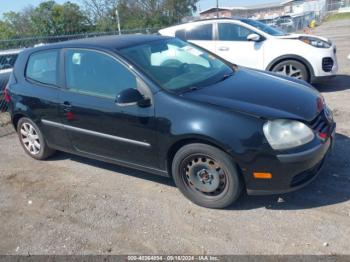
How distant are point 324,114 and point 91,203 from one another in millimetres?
2654

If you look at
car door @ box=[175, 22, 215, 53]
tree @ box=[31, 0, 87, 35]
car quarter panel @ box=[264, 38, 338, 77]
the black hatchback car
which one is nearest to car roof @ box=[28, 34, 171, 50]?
the black hatchback car

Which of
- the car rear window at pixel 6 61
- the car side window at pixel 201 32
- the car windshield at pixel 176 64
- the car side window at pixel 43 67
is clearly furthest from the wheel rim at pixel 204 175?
the car rear window at pixel 6 61

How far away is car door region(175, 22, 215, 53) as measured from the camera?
27.5 ft

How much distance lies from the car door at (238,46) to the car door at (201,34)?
0.54ft

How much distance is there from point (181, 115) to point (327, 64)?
502cm

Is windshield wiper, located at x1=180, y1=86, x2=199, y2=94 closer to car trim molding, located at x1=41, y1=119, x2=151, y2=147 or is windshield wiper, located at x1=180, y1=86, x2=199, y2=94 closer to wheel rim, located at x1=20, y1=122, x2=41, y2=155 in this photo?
car trim molding, located at x1=41, y1=119, x2=151, y2=147

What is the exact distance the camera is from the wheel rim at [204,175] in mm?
3523

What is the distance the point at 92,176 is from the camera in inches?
186

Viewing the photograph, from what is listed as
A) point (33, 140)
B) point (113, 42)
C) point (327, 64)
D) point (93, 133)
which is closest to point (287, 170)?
point (93, 133)

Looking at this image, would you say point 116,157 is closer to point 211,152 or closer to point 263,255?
point 211,152

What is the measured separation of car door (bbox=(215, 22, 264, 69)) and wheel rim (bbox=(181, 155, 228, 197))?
4.81 meters

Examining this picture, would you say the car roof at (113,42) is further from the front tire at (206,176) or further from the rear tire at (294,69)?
the rear tire at (294,69)

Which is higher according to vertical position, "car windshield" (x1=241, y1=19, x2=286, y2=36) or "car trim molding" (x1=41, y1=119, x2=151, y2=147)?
"car windshield" (x1=241, y1=19, x2=286, y2=36)

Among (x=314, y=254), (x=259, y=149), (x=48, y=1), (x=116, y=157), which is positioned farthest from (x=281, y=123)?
(x=48, y=1)
